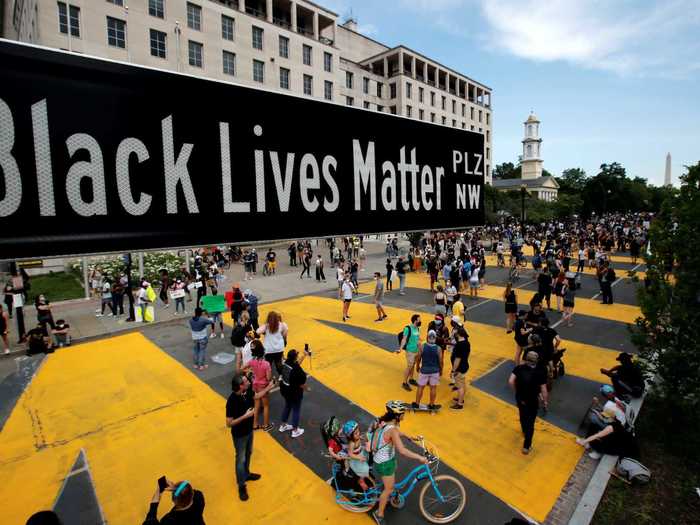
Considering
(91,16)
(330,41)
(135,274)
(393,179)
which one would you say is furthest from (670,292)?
(330,41)

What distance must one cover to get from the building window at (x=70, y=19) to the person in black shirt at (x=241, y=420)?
2944cm

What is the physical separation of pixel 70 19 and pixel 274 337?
96.4 ft

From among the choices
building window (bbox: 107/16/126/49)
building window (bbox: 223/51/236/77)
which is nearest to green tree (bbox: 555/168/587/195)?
building window (bbox: 223/51/236/77)

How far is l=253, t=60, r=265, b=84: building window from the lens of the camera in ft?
119

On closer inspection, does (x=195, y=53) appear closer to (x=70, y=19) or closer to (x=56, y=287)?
(x=70, y=19)

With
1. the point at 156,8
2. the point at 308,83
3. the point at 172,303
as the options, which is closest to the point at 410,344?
the point at 172,303

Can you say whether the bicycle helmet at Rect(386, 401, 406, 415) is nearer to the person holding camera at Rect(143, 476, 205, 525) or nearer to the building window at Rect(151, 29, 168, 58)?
the person holding camera at Rect(143, 476, 205, 525)

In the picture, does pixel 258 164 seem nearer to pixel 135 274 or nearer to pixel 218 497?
pixel 218 497

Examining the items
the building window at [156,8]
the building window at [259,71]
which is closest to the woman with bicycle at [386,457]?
the building window at [156,8]

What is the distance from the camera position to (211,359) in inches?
427

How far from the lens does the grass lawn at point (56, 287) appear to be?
19156 millimetres

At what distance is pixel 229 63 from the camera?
34.7 m

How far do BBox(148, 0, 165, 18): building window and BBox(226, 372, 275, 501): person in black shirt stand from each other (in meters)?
33.7

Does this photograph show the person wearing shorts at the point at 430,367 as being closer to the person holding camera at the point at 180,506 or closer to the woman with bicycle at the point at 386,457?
the woman with bicycle at the point at 386,457
